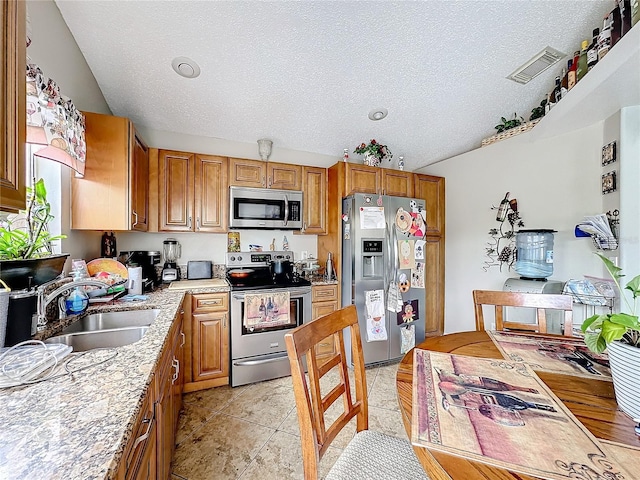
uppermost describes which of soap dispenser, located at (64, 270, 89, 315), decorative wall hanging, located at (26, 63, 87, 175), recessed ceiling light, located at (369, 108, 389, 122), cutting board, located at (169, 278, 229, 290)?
recessed ceiling light, located at (369, 108, 389, 122)

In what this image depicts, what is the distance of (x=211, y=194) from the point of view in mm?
2639

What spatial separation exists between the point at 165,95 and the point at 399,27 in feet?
6.50

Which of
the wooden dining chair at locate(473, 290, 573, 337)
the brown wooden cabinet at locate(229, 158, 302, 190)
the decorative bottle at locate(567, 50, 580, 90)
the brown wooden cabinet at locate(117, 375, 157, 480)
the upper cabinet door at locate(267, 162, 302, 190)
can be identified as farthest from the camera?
the upper cabinet door at locate(267, 162, 302, 190)

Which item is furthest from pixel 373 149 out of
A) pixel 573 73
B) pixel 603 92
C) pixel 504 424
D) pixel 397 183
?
pixel 504 424

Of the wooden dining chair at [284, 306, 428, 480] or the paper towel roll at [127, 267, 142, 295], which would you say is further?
the paper towel roll at [127, 267, 142, 295]

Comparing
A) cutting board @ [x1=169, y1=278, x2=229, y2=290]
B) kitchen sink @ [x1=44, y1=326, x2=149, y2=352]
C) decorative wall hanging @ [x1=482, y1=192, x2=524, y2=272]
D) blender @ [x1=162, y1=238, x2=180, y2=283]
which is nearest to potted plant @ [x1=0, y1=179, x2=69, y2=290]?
kitchen sink @ [x1=44, y1=326, x2=149, y2=352]

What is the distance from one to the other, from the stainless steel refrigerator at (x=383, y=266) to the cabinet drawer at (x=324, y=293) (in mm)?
99

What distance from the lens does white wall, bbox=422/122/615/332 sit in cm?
215

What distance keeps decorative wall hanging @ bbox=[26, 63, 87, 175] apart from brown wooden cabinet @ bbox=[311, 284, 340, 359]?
2046 mm

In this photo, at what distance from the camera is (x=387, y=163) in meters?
3.62

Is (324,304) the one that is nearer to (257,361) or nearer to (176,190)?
(257,361)

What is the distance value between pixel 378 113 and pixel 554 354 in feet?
8.01

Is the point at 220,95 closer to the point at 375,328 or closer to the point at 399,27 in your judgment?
the point at 399,27

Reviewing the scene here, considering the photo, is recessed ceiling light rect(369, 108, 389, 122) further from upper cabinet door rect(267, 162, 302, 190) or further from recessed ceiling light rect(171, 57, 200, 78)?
recessed ceiling light rect(171, 57, 200, 78)
